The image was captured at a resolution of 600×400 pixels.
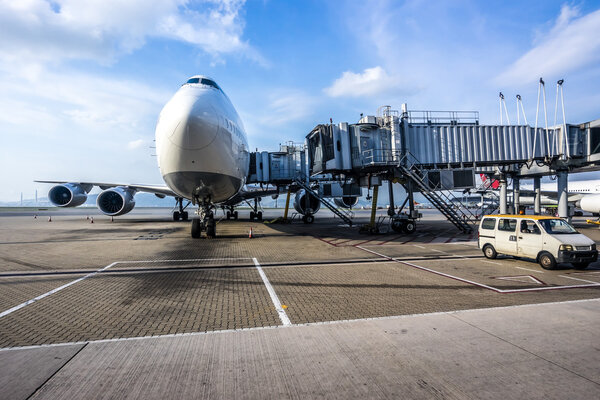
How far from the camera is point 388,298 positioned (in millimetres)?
6449

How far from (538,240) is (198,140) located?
12.3 m

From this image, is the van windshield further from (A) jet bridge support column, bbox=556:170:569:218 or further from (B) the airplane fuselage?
(A) jet bridge support column, bbox=556:170:569:218

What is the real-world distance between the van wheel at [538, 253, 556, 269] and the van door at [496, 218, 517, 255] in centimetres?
84

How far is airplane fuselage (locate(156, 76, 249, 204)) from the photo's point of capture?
37.8 feet

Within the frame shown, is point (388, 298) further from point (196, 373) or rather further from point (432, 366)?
point (196, 373)

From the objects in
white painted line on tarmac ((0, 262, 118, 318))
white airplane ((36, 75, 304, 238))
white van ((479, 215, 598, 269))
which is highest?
white airplane ((36, 75, 304, 238))

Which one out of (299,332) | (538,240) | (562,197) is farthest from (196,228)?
(562,197)

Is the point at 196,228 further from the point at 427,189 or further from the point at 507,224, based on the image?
Result: the point at 507,224

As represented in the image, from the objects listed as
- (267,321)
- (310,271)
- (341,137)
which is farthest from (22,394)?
(341,137)

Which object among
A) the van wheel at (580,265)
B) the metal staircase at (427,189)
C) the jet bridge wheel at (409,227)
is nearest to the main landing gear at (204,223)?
the metal staircase at (427,189)

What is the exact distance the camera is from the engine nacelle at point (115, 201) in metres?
24.4

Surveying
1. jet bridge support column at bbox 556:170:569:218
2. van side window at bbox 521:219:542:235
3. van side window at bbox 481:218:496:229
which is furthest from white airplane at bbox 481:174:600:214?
van side window at bbox 521:219:542:235

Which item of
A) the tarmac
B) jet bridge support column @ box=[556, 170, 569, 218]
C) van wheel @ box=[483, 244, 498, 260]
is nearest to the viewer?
the tarmac

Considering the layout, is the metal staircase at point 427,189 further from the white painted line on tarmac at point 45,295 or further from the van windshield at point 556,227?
the white painted line on tarmac at point 45,295
